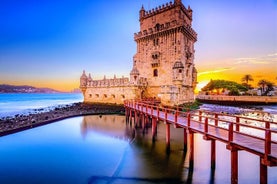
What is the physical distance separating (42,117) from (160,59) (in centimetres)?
1871

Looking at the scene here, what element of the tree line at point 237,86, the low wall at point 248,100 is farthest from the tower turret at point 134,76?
the tree line at point 237,86

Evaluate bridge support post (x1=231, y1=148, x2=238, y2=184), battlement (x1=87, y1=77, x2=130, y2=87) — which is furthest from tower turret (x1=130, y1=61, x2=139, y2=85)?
bridge support post (x1=231, y1=148, x2=238, y2=184)

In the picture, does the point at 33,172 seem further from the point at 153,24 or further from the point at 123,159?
the point at 153,24

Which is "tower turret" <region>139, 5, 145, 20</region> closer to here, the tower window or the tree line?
the tower window

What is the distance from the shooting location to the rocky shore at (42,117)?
58.5 ft

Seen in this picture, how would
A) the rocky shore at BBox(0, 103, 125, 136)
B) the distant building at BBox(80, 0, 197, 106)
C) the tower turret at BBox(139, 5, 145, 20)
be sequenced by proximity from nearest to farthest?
the rocky shore at BBox(0, 103, 125, 136)
the distant building at BBox(80, 0, 197, 106)
the tower turret at BBox(139, 5, 145, 20)

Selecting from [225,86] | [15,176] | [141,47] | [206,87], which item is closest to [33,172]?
[15,176]

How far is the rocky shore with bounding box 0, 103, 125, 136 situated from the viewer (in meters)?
17.8

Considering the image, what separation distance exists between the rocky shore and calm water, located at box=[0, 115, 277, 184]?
5.24 feet

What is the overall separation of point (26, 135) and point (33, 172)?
832cm

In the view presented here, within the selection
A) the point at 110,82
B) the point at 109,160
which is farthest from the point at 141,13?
the point at 109,160

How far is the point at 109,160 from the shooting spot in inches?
420

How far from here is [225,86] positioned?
6594cm

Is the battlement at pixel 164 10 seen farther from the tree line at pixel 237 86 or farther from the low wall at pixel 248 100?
the tree line at pixel 237 86
